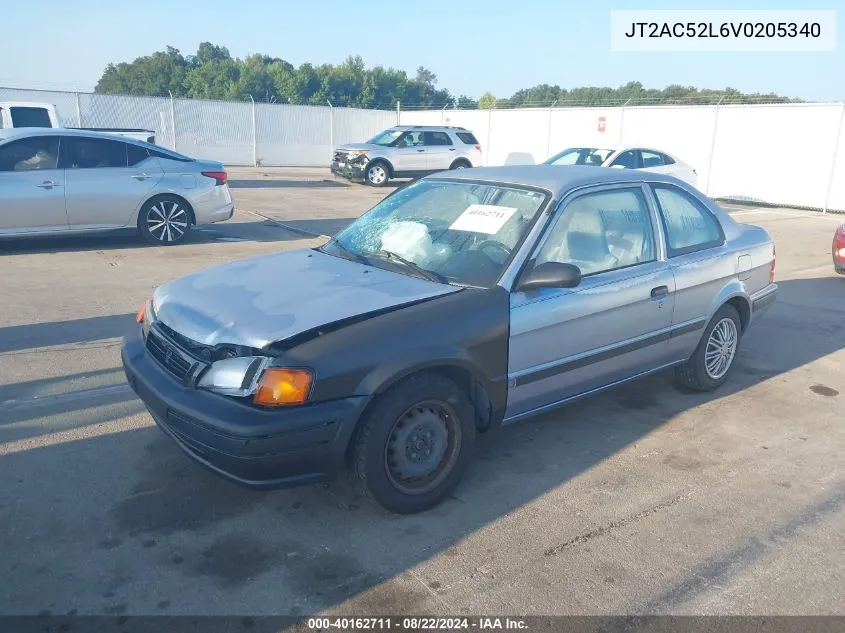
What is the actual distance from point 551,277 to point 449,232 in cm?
76

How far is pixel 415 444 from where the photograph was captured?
3.36m

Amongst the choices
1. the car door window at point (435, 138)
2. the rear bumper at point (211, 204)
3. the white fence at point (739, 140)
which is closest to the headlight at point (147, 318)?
the rear bumper at point (211, 204)

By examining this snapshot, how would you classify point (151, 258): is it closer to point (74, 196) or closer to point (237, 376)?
point (74, 196)

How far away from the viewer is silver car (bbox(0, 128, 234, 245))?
28.2ft

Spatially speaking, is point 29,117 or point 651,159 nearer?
point 29,117

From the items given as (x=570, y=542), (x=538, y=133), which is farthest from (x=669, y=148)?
(x=570, y=542)

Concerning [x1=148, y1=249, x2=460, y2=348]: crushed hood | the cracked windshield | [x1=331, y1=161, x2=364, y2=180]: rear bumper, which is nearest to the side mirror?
the cracked windshield

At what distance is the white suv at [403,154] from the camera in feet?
66.8

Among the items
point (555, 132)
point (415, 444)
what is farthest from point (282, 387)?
point (555, 132)

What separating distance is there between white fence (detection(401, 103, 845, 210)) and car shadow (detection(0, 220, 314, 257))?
44.3 ft

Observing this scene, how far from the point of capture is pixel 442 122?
30.5 m

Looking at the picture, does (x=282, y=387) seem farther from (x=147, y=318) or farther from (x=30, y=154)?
(x=30, y=154)

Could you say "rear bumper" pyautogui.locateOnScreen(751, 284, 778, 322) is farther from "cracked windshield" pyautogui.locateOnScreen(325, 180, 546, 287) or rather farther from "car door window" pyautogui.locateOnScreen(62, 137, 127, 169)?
"car door window" pyautogui.locateOnScreen(62, 137, 127, 169)

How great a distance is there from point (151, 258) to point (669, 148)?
17.7m
